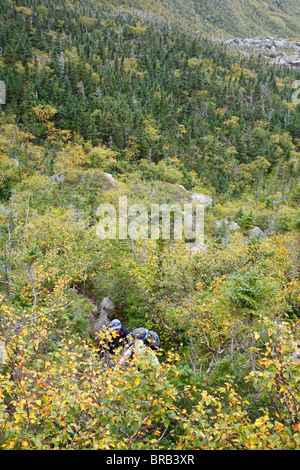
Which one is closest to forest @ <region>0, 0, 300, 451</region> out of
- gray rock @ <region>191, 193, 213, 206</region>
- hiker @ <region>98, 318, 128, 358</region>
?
hiker @ <region>98, 318, 128, 358</region>

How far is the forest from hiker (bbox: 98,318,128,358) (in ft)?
1.59

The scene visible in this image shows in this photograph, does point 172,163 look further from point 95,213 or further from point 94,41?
point 94,41

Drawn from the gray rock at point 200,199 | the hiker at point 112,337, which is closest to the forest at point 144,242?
the hiker at point 112,337

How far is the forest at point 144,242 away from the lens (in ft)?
16.4

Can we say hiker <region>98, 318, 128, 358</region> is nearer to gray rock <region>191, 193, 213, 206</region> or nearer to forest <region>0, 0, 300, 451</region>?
forest <region>0, 0, 300, 451</region>

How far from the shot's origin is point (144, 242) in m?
17.3

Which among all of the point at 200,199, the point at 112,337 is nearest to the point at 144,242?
the point at 112,337

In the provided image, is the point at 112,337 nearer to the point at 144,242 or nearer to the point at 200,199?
the point at 144,242

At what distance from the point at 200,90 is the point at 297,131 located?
35.9 meters

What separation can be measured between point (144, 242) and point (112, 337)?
718 centimetres

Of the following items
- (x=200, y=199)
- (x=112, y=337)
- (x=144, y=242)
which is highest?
(x=144, y=242)

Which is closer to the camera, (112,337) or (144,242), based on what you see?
(112,337)

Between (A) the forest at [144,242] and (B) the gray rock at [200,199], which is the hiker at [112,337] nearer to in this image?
(A) the forest at [144,242]
